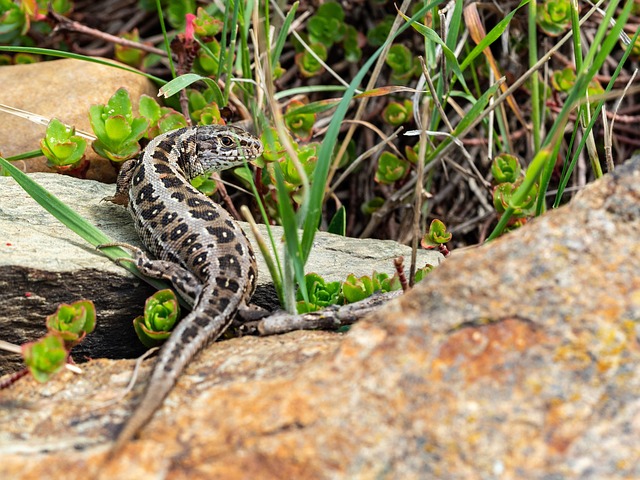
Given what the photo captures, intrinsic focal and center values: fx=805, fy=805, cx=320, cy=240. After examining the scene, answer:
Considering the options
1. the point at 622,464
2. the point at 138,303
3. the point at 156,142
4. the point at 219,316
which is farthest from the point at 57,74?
the point at 622,464

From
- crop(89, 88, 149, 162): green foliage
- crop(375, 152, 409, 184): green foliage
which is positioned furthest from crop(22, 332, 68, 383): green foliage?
crop(375, 152, 409, 184): green foliage

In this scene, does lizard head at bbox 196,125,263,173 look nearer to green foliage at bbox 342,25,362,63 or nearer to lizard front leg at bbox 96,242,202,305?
lizard front leg at bbox 96,242,202,305

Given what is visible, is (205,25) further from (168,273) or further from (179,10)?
(168,273)

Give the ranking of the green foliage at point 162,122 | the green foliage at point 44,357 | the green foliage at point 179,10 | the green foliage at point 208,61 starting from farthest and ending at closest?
the green foliage at point 179,10 → the green foliage at point 208,61 → the green foliage at point 162,122 → the green foliage at point 44,357

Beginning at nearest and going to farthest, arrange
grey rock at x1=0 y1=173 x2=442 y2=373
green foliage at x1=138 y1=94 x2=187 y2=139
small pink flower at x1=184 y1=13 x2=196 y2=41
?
grey rock at x1=0 y1=173 x2=442 y2=373 < green foliage at x1=138 y1=94 x2=187 y2=139 < small pink flower at x1=184 y1=13 x2=196 y2=41

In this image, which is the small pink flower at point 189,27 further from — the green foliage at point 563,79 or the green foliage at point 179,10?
the green foliage at point 563,79

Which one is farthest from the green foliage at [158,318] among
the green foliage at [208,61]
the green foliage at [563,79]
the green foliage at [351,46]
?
the green foliage at [563,79]

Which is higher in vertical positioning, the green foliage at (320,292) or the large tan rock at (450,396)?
the large tan rock at (450,396)
